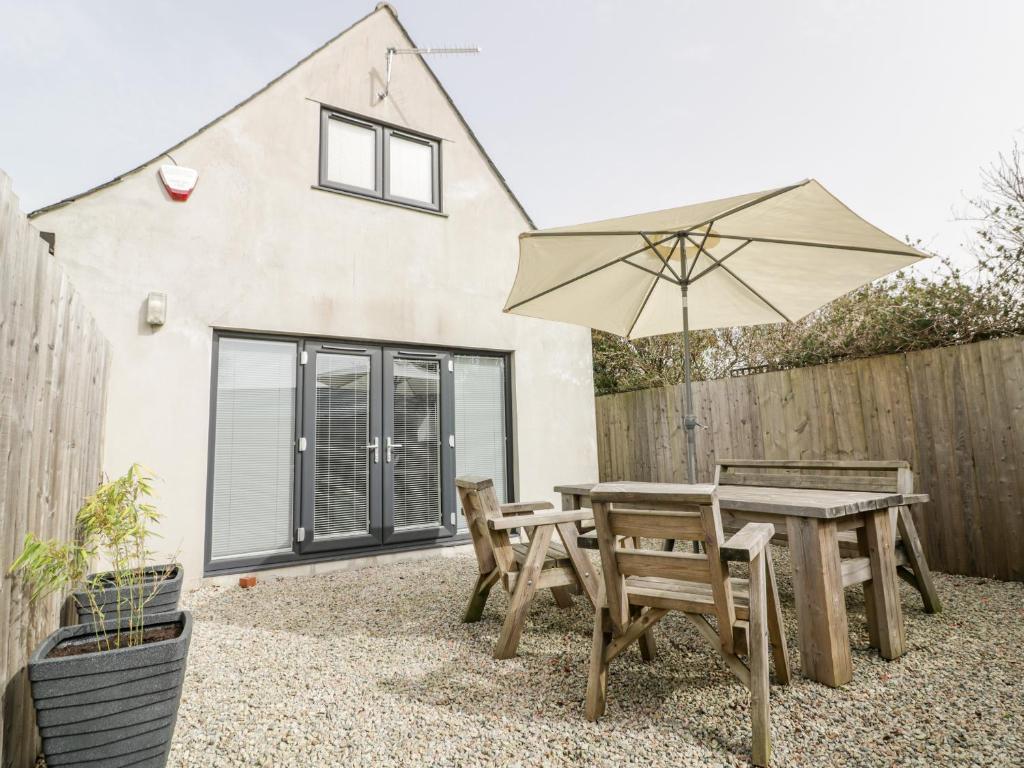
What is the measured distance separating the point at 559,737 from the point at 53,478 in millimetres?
2298

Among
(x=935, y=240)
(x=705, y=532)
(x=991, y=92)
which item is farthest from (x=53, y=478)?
(x=991, y=92)

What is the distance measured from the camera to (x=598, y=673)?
7.48 feet

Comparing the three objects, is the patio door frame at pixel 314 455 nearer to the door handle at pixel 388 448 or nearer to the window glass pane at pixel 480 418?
the door handle at pixel 388 448

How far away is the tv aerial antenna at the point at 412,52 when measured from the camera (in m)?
5.97

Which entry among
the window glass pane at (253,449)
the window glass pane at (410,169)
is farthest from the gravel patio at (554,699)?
the window glass pane at (410,169)

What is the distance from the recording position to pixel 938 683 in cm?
249

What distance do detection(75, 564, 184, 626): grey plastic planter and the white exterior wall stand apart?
1.64 meters

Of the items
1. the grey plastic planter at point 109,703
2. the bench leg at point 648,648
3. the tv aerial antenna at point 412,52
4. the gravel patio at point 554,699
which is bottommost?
the gravel patio at point 554,699

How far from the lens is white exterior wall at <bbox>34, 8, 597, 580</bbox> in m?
4.47

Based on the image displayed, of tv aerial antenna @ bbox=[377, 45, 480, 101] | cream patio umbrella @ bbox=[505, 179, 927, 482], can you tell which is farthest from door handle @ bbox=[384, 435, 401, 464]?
tv aerial antenna @ bbox=[377, 45, 480, 101]

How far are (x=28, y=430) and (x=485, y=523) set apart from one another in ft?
7.16

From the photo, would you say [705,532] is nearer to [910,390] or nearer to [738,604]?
[738,604]

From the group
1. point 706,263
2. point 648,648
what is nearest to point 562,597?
point 648,648

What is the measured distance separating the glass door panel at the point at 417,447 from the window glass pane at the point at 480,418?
0.54 ft
